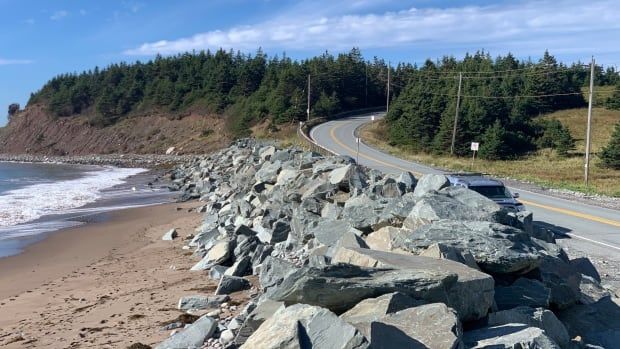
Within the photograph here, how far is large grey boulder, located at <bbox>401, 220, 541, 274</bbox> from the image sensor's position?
8.03 metres

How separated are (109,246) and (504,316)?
641 inches

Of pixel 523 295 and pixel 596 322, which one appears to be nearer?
pixel 523 295

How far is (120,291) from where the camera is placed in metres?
12.9

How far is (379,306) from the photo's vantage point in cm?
593

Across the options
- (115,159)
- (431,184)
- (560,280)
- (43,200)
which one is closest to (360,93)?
(115,159)

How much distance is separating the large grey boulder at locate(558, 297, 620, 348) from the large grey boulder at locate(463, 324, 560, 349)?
5.94 ft

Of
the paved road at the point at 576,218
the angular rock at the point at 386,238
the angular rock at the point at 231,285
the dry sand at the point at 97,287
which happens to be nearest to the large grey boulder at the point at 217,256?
the dry sand at the point at 97,287

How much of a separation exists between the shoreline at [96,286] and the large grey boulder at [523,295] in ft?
15.6

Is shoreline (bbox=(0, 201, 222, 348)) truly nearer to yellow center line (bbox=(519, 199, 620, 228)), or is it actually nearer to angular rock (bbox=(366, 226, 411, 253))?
angular rock (bbox=(366, 226, 411, 253))

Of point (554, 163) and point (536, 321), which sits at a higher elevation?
point (536, 321)

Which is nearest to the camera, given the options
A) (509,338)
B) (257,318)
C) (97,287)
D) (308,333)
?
(308,333)

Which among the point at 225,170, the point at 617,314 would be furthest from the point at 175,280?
the point at 225,170

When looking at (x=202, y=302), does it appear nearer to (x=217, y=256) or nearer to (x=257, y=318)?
(x=257, y=318)

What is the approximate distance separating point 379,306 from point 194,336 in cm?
271
